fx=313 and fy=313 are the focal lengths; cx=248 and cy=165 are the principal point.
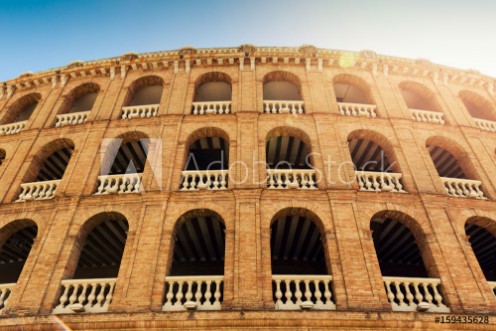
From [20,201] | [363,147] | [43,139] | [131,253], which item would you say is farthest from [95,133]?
[363,147]

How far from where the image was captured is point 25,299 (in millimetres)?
8320

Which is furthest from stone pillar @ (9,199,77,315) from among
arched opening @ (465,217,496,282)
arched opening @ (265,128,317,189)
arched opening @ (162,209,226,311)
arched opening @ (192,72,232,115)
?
arched opening @ (465,217,496,282)

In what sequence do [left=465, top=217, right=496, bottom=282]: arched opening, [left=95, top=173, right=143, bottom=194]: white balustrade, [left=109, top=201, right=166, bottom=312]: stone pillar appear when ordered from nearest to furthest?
1. [left=109, top=201, right=166, bottom=312]: stone pillar
2. [left=95, top=173, right=143, bottom=194]: white balustrade
3. [left=465, top=217, right=496, bottom=282]: arched opening

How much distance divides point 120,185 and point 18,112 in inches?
349

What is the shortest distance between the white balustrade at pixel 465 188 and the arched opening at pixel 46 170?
13.4 metres

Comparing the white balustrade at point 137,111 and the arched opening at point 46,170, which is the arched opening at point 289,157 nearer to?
the white balustrade at point 137,111

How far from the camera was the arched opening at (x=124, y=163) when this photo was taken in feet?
34.3

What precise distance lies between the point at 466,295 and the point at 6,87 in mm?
20523

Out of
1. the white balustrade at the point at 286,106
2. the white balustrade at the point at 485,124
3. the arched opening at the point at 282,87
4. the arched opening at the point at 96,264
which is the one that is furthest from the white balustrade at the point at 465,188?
the arched opening at the point at 96,264

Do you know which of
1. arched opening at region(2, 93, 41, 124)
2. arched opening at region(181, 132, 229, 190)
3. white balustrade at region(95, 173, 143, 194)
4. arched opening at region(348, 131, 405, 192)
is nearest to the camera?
white balustrade at region(95, 173, 143, 194)

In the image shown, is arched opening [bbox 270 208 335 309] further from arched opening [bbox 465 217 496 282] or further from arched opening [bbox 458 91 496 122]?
arched opening [bbox 458 91 496 122]

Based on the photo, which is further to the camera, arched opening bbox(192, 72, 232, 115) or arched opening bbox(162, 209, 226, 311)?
arched opening bbox(192, 72, 232, 115)

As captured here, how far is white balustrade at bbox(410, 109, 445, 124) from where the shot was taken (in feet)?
41.3

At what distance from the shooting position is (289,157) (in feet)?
43.5
